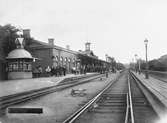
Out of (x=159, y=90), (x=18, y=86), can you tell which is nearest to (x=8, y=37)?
(x=18, y=86)

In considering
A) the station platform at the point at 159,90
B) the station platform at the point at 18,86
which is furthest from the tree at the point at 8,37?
the station platform at the point at 159,90

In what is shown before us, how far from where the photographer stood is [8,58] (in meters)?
31.1

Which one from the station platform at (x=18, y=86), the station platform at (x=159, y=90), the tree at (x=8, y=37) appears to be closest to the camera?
the station platform at (x=159, y=90)

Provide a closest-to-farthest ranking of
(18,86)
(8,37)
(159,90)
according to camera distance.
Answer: (159,90)
(18,86)
(8,37)

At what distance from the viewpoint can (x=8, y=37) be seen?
33.2 m

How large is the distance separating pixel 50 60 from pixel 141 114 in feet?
123

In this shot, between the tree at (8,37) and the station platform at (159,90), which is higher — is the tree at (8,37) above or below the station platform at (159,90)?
above

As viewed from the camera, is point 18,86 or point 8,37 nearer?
point 18,86

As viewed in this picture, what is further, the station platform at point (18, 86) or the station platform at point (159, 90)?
the station platform at point (18, 86)

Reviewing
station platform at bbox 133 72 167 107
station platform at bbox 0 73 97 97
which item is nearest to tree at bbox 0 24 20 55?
station platform at bbox 0 73 97 97

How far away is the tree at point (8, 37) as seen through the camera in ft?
107

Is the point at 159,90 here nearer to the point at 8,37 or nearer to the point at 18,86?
the point at 18,86

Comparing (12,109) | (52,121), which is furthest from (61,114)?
(12,109)

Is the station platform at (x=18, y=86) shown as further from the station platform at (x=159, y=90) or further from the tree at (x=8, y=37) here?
the station platform at (x=159, y=90)
